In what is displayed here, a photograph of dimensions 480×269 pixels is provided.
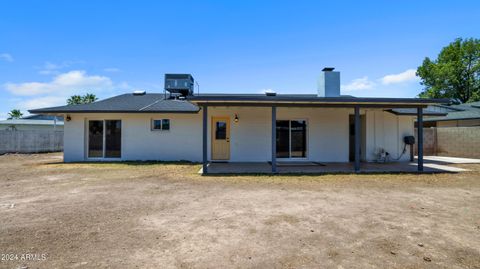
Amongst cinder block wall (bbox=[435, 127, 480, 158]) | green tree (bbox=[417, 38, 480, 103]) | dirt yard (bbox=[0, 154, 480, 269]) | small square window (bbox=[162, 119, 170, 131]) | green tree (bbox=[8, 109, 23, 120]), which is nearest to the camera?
dirt yard (bbox=[0, 154, 480, 269])

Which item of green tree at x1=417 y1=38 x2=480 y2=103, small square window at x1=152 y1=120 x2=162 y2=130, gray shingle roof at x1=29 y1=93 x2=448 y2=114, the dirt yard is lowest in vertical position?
the dirt yard

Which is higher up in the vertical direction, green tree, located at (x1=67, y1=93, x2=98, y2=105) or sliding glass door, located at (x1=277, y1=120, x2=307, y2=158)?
green tree, located at (x1=67, y1=93, x2=98, y2=105)

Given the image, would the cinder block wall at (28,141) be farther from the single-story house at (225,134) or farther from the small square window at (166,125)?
the small square window at (166,125)

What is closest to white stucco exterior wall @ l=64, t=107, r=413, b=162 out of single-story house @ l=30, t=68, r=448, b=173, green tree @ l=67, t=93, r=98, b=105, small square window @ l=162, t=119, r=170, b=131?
Result: single-story house @ l=30, t=68, r=448, b=173

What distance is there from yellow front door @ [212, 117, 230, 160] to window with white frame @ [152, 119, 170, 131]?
7.33 ft

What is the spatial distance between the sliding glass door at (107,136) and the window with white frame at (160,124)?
1604mm

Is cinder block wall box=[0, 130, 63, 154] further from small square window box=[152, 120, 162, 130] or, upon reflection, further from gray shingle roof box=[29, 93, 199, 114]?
small square window box=[152, 120, 162, 130]

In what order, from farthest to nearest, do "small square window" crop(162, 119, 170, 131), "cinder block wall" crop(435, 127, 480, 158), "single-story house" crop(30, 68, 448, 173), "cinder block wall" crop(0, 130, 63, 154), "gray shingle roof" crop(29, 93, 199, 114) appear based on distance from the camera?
"cinder block wall" crop(0, 130, 63, 154) → "cinder block wall" crop(435, 127, 480, 158) → "small square window" crop(162, 119, 170, 131) → "single-story house" crop(30, 68, 448, 173) → "gray shingle roof" crop(29, 93, 199, 114)

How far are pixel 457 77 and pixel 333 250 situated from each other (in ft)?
132

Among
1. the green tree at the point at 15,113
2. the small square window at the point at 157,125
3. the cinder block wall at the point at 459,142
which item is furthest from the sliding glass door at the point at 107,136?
the green tree at the point at 15,113

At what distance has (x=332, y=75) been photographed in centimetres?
1224

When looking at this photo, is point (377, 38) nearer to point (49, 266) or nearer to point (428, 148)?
point (428, 148)

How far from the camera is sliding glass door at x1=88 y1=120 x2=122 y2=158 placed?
11750 mm

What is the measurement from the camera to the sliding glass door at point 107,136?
463 inches
